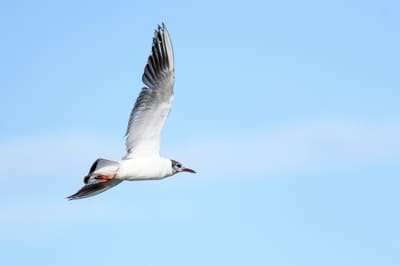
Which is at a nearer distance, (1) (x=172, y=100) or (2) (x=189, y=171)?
(1) (x=172, y=100)

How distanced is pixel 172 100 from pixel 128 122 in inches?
42.3

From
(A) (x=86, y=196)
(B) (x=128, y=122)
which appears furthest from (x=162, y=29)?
(A) (x=86, y=196)

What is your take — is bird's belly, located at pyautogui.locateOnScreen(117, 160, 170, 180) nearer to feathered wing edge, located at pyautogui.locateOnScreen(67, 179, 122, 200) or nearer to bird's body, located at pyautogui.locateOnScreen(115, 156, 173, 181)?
bird's body, located at pyautogui.locateOnScreen(115, 156, 173, 181)

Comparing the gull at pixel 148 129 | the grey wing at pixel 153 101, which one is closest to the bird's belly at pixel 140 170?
the gull at pixel 148 129

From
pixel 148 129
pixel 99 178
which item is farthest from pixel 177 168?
pixel 99 178

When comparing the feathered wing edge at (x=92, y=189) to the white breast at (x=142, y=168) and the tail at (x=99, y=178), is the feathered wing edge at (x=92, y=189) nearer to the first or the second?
the tail at (x=99, y=178)

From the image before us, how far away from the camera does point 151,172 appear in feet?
82.0

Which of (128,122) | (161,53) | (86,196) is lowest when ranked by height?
(86,196)

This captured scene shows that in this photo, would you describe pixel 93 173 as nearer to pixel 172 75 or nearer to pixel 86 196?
pixel 86 196

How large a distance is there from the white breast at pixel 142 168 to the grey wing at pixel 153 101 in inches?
9.4

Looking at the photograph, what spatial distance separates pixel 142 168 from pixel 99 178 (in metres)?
0.95

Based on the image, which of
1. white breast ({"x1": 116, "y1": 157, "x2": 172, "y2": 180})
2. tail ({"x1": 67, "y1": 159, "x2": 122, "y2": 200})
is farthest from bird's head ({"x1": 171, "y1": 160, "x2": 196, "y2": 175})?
tail ({"x1": 67, "y1": 159, "x2": 122, "y2": 200})

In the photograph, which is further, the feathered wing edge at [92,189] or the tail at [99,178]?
the feathered wing edge at [92,189]

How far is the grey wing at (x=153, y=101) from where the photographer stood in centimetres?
2484
